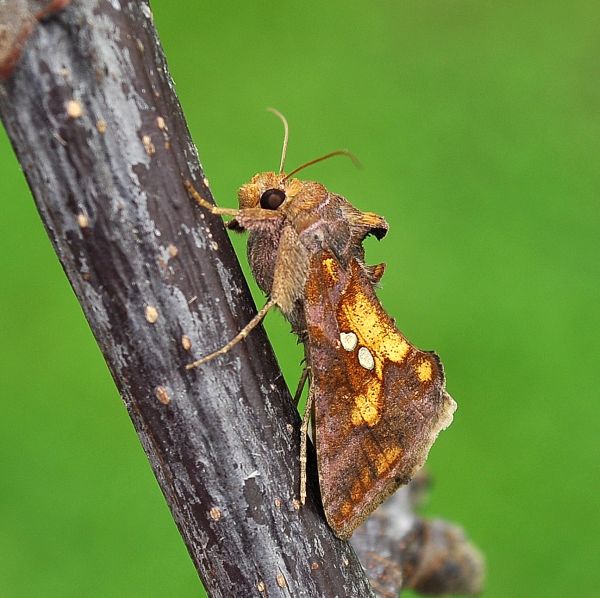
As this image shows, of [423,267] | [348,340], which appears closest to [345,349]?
[348,340]

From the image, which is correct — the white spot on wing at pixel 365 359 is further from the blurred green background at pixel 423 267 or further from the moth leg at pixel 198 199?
the blurred green background at pixel 423 267

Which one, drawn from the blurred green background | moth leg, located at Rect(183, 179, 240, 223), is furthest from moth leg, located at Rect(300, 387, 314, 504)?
the blurred green background

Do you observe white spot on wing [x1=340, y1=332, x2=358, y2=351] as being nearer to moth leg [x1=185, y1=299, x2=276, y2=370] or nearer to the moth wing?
the moth wing

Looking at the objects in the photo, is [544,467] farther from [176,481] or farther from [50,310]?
Result: [176,481]

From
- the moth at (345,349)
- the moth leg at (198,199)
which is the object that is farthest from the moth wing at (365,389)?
the moth leg at (198,199)

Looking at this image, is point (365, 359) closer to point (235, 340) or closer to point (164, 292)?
point (235, 340)

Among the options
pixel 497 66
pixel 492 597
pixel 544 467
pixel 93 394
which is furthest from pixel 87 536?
pixel 497 66
